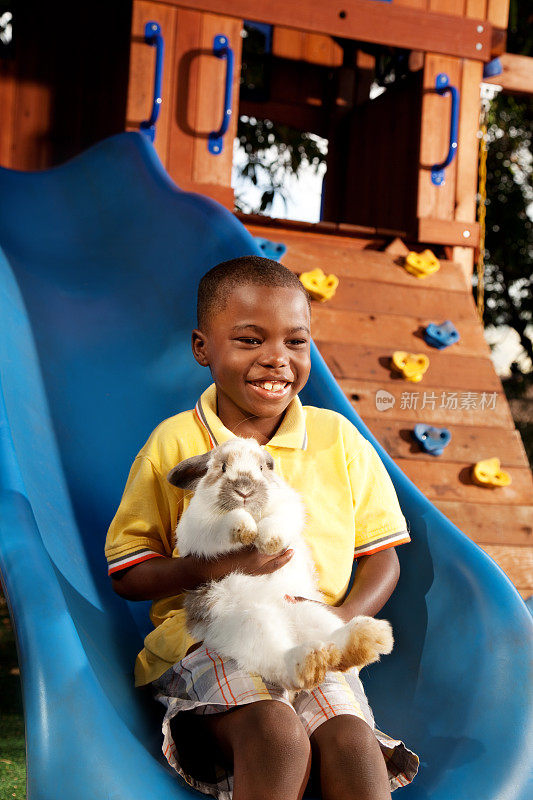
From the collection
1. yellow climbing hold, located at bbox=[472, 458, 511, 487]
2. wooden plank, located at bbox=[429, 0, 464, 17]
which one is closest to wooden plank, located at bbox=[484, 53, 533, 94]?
wooden plank, located at bbox=[429, 0, 464, 17]

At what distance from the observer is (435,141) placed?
392cm

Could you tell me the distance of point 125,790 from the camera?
1.10m

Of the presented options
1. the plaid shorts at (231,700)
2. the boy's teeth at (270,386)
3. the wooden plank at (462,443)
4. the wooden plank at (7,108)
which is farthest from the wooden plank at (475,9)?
the plaid shorts at (231,700)

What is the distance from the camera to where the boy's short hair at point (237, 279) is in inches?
59.9

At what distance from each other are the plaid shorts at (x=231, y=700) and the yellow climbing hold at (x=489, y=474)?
5.70ft

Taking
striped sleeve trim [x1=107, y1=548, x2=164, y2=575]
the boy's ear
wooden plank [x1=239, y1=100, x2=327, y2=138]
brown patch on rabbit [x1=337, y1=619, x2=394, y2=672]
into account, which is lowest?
striped sleeve trim [x1=107, y1=548, x2=164, y2=575]

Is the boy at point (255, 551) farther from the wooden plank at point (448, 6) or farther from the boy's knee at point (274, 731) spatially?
the wooden plank at point (448, 6)

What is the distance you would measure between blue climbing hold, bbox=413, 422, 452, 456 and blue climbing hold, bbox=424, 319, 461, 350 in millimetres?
414

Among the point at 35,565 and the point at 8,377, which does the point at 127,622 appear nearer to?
the point at 35,565

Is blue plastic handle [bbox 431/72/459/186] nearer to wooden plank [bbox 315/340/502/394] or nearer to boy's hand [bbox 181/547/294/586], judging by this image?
wooden plank [bbox 315/340/502/394]

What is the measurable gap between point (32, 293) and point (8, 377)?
78cm

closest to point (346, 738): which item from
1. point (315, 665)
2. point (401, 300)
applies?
point (315, 665)

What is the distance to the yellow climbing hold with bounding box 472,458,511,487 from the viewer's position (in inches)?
116

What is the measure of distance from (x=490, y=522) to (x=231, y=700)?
6.12 feet
